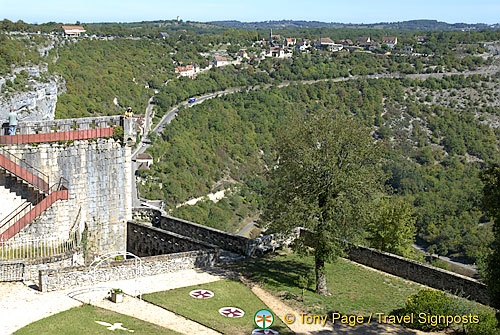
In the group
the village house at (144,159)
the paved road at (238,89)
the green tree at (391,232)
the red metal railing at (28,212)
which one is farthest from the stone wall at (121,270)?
the village house at (144,159)

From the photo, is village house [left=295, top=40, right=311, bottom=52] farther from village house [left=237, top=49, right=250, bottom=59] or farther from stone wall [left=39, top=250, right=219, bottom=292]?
stone wall [left=39, top=250, right=219, bottom=292]

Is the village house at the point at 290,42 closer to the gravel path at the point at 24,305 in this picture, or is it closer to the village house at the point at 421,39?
the village house at the point at 421,39

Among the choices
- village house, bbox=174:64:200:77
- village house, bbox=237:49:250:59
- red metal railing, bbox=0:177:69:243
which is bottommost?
red metal railing, bbox=0:177:69:243

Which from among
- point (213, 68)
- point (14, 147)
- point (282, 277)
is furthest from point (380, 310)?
point (213, 68)

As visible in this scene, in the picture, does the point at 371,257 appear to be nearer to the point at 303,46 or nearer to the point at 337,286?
the point at 337,286

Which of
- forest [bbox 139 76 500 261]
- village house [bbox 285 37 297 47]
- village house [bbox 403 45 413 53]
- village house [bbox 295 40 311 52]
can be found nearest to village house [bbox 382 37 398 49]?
village house [bbox 403 45 413 53]

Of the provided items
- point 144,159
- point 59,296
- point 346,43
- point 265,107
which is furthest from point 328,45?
point 59,296

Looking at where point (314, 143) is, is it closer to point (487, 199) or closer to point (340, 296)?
point (340, 296)

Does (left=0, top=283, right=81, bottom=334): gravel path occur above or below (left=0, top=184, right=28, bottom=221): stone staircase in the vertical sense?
below
